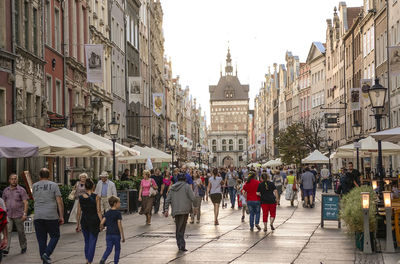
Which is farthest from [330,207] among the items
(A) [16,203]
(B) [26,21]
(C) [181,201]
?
(B) [26,21]

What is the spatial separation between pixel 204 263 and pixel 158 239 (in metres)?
5.20

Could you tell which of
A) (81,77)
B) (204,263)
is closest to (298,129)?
(81,77)

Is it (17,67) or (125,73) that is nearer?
Result: (17,67)

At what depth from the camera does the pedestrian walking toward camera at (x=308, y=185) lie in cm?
3334

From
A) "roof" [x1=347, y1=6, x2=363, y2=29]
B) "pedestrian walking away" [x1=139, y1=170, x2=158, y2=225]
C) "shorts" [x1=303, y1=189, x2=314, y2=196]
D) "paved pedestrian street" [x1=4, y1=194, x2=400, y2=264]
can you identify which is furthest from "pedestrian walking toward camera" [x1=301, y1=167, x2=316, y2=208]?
"roof" [x1=347, y1=6, x2=363, y2=29]

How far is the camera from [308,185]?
33750mm

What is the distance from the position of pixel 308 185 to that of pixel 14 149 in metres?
18.4

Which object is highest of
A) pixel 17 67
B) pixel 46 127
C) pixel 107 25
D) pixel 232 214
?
pixel 107 25

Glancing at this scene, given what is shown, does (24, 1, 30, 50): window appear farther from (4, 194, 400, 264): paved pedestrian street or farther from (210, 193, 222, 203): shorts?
(210, 193, 222, 203): shorts

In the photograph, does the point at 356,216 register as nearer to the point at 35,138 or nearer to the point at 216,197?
the point at 35,138

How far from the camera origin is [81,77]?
4050 cm

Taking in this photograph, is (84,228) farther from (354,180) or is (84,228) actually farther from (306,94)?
(306,94)

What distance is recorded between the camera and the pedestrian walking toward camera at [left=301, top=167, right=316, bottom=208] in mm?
33344

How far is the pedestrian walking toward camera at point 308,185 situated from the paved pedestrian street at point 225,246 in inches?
325
